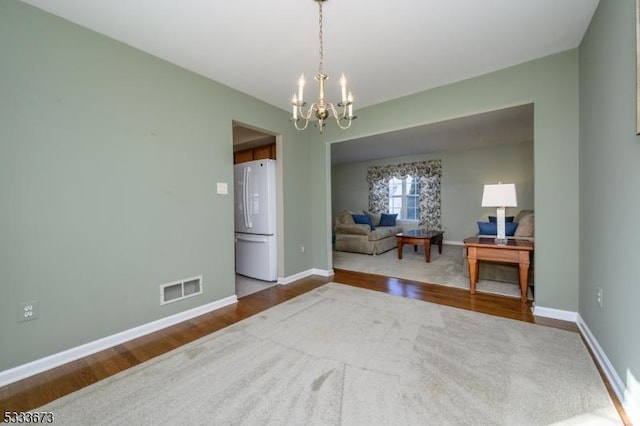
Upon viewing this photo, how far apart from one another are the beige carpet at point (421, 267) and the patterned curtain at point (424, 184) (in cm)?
125

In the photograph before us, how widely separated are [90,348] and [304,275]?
104 inches

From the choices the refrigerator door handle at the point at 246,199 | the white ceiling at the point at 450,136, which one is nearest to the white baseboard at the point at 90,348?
the refrigerator door handle at the point at 246,199

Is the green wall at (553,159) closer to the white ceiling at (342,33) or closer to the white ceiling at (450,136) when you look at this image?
the white ceiling at (342,33)

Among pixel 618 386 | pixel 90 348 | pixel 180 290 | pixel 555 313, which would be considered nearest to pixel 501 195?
pixel 555 313

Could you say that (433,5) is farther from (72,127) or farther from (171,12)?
(72,127)

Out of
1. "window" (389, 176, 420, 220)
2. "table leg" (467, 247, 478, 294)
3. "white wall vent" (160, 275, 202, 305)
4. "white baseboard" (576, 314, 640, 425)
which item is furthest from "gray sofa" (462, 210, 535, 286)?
"window" (389, 176, 420, 220)

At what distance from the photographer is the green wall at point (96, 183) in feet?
5.65

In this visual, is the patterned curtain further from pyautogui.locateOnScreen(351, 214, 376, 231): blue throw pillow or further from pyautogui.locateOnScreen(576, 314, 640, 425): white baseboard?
pyautogui.locateOnScreen(576, 314, 640, 425): white baseboard

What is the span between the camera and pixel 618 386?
1.46 m

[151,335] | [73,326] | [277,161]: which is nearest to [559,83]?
[277,161]

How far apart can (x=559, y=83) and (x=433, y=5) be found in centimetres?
163

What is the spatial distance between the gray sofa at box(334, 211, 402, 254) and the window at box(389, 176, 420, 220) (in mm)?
1761

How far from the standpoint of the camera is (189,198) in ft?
8.78

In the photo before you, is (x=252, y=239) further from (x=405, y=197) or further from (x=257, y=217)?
(x=405, y=197)
